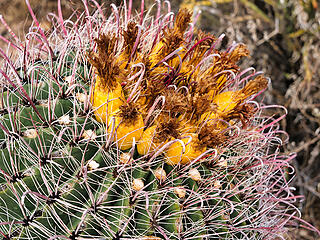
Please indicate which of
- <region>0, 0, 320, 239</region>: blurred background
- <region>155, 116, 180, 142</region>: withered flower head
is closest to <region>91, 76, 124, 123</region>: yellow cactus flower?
<region>155, 116, 180, 142</region>: withered flower head

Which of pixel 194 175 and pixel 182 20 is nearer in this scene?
pixel 194 175

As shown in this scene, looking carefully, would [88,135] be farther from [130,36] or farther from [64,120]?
[130,36]

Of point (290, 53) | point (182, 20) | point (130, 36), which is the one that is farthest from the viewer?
point (290, 53)

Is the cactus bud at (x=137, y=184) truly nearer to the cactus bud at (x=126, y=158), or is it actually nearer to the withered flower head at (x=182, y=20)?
the cactus bud at (x=126, y=158)

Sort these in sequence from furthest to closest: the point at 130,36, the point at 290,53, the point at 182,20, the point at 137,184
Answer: the point at 290,53 < the point at 182,20 < the point at 130,36 < the point at 137,184

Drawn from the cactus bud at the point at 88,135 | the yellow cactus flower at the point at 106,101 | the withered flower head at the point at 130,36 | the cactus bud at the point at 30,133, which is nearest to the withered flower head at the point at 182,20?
the withered flower head at the point at 130,36

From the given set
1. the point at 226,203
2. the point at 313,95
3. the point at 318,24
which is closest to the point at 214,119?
the point at 226,203

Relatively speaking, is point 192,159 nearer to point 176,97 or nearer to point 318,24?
point 176,97

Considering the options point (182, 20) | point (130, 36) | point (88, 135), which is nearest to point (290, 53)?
point (182, 20)

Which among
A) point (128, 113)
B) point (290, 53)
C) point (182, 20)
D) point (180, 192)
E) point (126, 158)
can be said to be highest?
point (182, 20)
